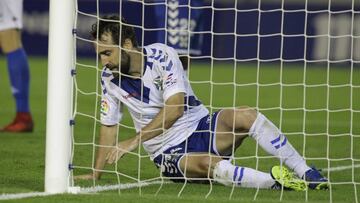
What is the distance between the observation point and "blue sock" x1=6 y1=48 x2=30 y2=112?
30.6 feet

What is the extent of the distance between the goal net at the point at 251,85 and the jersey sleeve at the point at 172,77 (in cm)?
22

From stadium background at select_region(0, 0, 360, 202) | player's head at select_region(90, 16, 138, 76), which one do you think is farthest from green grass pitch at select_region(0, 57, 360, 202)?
player's head at select_region(90, 16, 138, 76)

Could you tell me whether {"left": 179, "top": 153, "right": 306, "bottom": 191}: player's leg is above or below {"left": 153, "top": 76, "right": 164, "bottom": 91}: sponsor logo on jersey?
below

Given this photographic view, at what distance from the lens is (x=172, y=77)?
5934 mm

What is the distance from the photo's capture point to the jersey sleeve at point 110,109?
6.18 metres

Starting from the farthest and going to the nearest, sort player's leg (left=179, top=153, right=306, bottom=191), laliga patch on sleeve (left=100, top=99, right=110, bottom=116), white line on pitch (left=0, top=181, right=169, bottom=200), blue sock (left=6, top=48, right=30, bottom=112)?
blue sock (left=6, top=48, right=30, bottom=112) < laliga patch on sleeve (left=100, top=99, right=110, bottom=116) < player's leg (left=179, top=153, right=306, bottom=191) < white line on pitch (left=0, top=181, right=169, bottom=200)

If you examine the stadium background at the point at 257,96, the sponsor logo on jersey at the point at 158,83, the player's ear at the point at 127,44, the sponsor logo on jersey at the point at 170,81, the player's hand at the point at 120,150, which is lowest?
the stadium background at the point at 257,96

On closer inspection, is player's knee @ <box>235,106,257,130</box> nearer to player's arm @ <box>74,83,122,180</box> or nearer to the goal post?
player's arm @ <box>74,83,122,180</box>

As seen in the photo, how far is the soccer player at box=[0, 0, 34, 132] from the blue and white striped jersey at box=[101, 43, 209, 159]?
3.14 m

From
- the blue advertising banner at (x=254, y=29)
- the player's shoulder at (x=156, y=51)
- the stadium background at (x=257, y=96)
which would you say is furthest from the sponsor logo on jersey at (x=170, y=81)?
the blue advertising banner at (x=254, y=29)

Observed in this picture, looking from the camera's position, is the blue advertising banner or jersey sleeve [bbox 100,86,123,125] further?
the blue advertising banner

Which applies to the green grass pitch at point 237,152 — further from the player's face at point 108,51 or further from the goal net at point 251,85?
the player's face at point 108,51

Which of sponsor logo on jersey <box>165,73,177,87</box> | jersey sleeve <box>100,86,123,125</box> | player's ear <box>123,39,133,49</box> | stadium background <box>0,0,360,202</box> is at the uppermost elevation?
player's ear <box>123,39,133,49</box>

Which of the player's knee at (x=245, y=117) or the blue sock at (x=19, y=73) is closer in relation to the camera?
the player's knee at (x=245, y=117)
